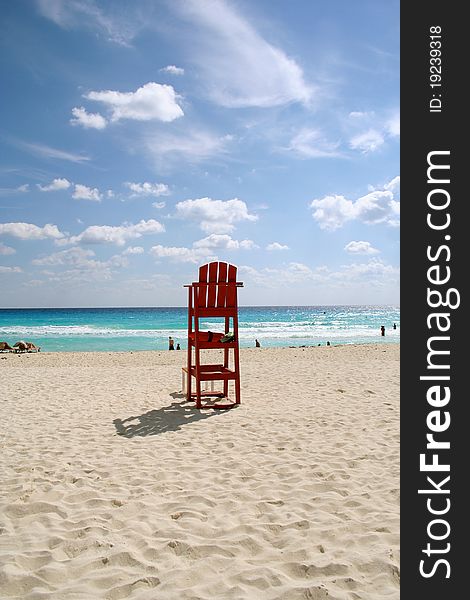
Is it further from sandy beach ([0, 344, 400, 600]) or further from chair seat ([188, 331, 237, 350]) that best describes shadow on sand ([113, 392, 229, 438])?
chair seat ([188, 331, 237, 350])

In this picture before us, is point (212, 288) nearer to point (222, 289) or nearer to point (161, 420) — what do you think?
point (222, 289)

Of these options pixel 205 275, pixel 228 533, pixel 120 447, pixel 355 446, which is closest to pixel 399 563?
pixel 228 533

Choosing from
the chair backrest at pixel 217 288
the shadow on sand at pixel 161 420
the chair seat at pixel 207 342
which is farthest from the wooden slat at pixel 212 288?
the shadow on sand at pixel 161 420

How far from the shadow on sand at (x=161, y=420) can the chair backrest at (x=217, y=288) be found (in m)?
1.55

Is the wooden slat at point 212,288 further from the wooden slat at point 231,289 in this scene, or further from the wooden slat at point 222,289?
the wooden slat at point 231,289

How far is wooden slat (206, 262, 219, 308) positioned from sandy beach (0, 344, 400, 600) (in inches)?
63.7

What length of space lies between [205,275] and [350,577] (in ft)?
17.0

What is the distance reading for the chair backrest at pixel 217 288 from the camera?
7258 millimetres

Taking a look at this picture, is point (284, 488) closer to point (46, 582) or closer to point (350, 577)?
point (350, 577)

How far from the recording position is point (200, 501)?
143 inches

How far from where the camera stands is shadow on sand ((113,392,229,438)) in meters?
5.79

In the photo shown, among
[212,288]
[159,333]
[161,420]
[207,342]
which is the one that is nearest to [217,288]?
[212,288]

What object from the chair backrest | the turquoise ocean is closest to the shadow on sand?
the chair backrest

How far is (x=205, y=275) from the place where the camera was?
7.31 m
